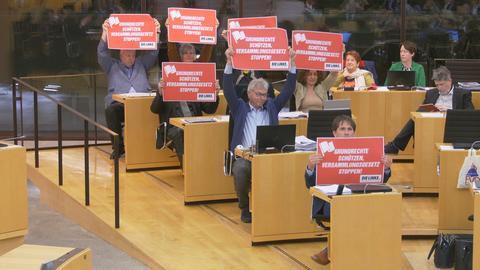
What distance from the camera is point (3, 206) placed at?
8805 mm

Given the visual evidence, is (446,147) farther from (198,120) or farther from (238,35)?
(198,120)

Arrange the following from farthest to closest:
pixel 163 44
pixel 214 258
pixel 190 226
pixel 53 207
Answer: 1. pixel 163 44
2. pixel 53 207
3. pixel 190 226
4. pixel 214 258

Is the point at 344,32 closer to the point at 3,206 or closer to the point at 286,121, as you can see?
the point at 286,121

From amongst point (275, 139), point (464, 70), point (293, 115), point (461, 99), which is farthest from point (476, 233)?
point (464, 70)

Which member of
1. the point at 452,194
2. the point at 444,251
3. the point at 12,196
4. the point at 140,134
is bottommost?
the point at 444,251

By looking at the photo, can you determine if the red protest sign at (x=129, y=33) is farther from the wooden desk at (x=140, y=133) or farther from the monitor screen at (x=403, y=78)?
the monitor screen at (x=403, y=78)

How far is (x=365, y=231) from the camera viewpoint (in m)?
7.47

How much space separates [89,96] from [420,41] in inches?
186

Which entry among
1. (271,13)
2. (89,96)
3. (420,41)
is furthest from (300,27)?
(89,96)

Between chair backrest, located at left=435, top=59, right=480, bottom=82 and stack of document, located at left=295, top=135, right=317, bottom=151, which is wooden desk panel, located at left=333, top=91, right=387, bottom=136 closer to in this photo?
chair backrest, located at left=435, top=59, right=480, bottom=82

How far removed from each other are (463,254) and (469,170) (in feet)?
2.69

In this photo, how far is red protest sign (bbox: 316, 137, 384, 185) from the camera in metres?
7.51

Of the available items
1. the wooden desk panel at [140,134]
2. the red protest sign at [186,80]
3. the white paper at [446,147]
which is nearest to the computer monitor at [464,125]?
the white paper at [446,147]

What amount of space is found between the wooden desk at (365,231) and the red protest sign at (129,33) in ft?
14.6
